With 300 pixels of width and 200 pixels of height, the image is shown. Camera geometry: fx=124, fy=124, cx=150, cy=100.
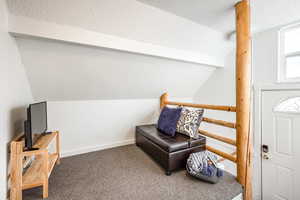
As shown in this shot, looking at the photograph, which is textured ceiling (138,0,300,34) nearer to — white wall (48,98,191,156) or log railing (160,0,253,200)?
log railing (160,0,253,200)

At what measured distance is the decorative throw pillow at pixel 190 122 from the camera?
187 centimetres

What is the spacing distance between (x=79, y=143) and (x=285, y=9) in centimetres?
368

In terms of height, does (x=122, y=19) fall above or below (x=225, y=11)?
below

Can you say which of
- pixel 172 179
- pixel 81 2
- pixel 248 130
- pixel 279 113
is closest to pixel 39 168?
pixel 172 179

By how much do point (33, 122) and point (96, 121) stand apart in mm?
1107

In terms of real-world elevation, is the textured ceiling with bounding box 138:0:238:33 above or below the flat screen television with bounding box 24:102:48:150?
above

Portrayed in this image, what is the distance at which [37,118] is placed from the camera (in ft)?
4.77

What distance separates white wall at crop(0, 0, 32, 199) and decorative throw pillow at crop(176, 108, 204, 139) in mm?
2050

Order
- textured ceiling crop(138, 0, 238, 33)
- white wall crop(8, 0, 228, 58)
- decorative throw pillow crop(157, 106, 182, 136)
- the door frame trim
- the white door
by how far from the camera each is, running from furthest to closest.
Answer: the door frame trim, decorative throw pillow crop(157, 106, 182, 136), the white door, textured ceiling crop(138, 0, 238, 33), white wall crop(8, 0, 228, 58)

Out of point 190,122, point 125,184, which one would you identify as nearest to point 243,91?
point 190,122

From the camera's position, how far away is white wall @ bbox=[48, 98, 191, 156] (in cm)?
217

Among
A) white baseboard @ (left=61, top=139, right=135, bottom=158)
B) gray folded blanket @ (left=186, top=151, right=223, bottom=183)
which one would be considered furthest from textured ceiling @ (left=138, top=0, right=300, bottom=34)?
A: white baseboard @ (left=61, top=139, right=135, bottom=158)

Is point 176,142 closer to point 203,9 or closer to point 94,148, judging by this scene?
point 94,148

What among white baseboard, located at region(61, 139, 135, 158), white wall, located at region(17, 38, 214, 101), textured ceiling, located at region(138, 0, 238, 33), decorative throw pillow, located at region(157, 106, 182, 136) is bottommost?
white baseboard, located at region(61, 139, 135, 158)
